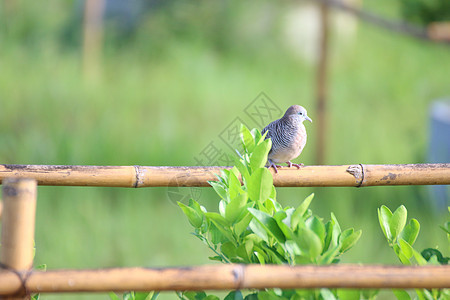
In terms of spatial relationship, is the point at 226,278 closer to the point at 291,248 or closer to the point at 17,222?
the point at 291,248

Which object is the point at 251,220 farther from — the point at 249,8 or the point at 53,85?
the point at 249,8

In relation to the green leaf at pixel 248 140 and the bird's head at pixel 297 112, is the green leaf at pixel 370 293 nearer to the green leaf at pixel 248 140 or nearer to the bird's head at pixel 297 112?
the green leaf at pixel 248 140

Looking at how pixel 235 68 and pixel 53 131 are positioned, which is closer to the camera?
pixel 53 131

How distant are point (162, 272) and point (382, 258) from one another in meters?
1.47

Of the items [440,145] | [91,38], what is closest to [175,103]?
[91,38]

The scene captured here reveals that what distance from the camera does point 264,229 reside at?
0.67 meters

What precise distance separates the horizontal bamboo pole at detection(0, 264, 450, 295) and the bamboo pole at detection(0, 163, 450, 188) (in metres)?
0.28

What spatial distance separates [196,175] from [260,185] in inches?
7.6

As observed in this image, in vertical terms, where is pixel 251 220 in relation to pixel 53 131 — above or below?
above

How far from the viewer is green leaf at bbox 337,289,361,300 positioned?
649mm

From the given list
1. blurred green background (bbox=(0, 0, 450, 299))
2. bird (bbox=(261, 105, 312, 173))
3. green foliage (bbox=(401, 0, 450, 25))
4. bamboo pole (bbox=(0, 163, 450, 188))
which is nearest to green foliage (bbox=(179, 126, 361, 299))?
bamboo pole (bbox=(0, 163, 450, 188))

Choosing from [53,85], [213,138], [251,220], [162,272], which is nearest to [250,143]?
[251,220]

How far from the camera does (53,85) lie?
301 cm

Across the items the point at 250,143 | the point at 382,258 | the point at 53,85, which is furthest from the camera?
the point at 53,85
